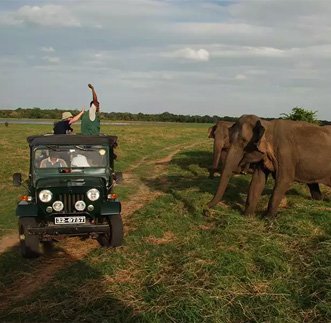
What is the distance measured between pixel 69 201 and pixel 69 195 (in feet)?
0.33

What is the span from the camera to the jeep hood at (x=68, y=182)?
8.43 metres

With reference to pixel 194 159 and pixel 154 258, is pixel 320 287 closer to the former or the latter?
pixel 154 258

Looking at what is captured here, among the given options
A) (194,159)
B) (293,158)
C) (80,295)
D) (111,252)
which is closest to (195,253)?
(111,252)

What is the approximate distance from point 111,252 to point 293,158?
183 inches

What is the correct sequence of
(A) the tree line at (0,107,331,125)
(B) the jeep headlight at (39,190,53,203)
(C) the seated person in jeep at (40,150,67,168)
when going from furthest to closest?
(A) the tree line at (0,107,331,125) → (C) the seated person in jeep at (40,150,67,168) → (B) the jeep headlight at (39,190,53,203)

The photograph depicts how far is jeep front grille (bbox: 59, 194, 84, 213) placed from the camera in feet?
27.5

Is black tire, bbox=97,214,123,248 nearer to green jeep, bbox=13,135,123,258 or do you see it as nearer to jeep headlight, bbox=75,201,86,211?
green jeep, bbox=13,135,123,258

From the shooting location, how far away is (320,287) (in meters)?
6.16

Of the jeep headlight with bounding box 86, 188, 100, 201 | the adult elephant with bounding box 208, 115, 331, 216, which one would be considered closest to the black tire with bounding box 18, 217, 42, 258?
the jeep headlight with bounding box 86, 188, 100, 201

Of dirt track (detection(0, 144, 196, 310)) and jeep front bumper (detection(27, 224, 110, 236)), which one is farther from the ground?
jeep front bumper (detection(27, 224, 110, 236))

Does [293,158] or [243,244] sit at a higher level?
[293,158]

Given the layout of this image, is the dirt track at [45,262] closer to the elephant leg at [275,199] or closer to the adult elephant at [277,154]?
the adult elephant at [277,154]

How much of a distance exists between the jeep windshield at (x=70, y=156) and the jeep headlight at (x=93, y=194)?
854 millimetres

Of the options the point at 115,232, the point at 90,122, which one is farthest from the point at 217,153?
the point at 115,232
